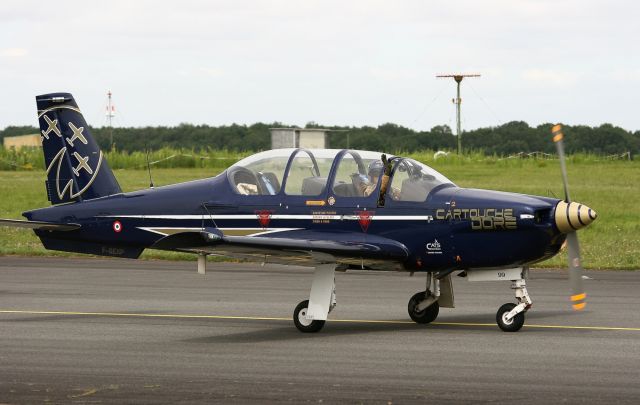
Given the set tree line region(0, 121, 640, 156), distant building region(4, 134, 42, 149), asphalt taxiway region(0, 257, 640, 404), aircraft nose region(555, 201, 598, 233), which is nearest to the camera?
asphalt taxiway region(0, 257, 640, 404)

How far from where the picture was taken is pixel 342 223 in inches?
581

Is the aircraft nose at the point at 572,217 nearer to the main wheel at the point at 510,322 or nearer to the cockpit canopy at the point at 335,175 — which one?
the main wheel at the point at 510,322

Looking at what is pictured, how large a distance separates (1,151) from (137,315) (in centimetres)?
5964

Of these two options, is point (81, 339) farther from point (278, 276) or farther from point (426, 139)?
point (426, 139)

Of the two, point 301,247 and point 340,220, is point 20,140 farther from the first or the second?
point 301,247

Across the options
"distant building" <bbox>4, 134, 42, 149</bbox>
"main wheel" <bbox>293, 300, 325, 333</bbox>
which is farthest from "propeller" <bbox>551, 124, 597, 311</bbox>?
"distant building" <bbox>4, 134, 42, 149</bbox>

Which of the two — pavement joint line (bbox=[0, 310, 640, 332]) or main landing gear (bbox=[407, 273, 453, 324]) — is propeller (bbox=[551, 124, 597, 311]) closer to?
pavement joint line (bbox=[0, 310, 640, 332])

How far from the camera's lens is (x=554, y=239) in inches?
549

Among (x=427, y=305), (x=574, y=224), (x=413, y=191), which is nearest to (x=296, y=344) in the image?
(x=427, y=305)

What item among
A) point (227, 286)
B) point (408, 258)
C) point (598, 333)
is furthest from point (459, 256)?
point (227, 286)

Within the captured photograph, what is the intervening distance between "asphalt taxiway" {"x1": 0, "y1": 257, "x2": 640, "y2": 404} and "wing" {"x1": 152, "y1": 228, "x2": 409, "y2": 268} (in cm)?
89

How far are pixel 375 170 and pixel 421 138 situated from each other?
7678cm

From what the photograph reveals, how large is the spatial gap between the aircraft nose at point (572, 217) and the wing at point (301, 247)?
1870 millimetres

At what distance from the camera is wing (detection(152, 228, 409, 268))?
44.8 ft
